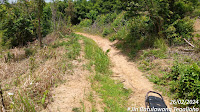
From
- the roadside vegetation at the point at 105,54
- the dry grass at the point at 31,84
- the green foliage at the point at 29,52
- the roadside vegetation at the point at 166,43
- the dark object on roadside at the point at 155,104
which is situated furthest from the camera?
the green foliage at the point at 29,52

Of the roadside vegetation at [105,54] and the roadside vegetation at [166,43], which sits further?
the roadside vegetation at [166,43]

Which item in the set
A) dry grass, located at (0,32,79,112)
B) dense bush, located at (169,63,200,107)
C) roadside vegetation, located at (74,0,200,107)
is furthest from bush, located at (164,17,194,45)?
dry grass, located at (0,32,79,112)

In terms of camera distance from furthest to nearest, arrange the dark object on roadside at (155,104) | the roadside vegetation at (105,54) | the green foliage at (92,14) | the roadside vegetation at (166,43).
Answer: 1. the green foliage at (92,14)
2. the roadside vegetation at (166,43)
3. the roadside vegetation at (105,54)
4. the dark object on roadside at (155,104)

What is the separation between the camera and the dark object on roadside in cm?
353

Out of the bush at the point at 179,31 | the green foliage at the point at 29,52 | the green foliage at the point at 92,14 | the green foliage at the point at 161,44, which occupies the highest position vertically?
the green foliage at the point at 92,14

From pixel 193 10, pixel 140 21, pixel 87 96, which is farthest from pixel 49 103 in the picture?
pixel 193 10

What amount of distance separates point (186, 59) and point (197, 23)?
448cm

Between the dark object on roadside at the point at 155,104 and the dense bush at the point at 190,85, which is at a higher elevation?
the dense bush at the point at 190,85

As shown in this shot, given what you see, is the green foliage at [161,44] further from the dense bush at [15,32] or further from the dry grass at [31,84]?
the dense bush at [15,32]

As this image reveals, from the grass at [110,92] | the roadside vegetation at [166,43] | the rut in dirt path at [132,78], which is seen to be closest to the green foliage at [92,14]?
the roadside vegetation at [166,43]

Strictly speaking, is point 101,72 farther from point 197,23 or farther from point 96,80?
point 197,23

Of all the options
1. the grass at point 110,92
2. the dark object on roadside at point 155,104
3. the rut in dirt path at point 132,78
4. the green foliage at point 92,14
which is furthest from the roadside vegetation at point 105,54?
the green foliage at point 92,14

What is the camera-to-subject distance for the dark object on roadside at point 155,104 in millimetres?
3534

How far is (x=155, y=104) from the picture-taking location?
145 inches
